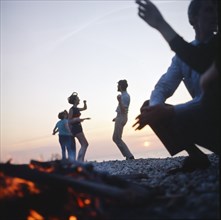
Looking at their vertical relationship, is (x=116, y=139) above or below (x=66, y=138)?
below

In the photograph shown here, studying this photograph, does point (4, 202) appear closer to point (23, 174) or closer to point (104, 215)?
point (23, 174)

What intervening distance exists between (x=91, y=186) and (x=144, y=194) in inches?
24.4

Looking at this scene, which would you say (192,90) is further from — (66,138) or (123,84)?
(66,138)

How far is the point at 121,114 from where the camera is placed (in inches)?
468

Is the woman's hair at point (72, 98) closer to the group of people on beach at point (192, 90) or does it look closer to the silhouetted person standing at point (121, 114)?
the silhouetted person standing at point (121, 114)

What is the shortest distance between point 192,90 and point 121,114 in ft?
23.3

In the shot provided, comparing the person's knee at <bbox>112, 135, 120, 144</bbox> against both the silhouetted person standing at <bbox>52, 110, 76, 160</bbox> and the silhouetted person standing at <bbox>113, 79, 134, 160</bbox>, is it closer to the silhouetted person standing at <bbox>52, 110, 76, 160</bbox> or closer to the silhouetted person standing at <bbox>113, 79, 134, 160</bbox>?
the silhouetted person standing at <bbox>113, 79, 134, 160</bbox>

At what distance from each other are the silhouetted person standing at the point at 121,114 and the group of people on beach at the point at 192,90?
6.56 metres

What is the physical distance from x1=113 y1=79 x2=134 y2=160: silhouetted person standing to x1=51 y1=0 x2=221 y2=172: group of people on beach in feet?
21.5

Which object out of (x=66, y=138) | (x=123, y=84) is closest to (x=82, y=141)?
(x=66, y=138)

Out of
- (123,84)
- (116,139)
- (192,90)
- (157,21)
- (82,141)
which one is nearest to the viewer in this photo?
(157,21)

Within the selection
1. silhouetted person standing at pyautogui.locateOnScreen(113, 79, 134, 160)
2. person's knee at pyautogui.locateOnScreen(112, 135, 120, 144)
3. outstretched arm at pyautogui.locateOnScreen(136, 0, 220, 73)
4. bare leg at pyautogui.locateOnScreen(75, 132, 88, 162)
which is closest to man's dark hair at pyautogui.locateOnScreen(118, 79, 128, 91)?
silhouetted person standing at pyautogui.locateOnScreen(113, 79, 134, 160)

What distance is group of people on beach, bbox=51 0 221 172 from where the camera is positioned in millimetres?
3652

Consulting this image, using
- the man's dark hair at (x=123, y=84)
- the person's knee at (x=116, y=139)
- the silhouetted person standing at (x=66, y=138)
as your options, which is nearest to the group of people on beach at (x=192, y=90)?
the man's dark hair at (x=123, y=84)
